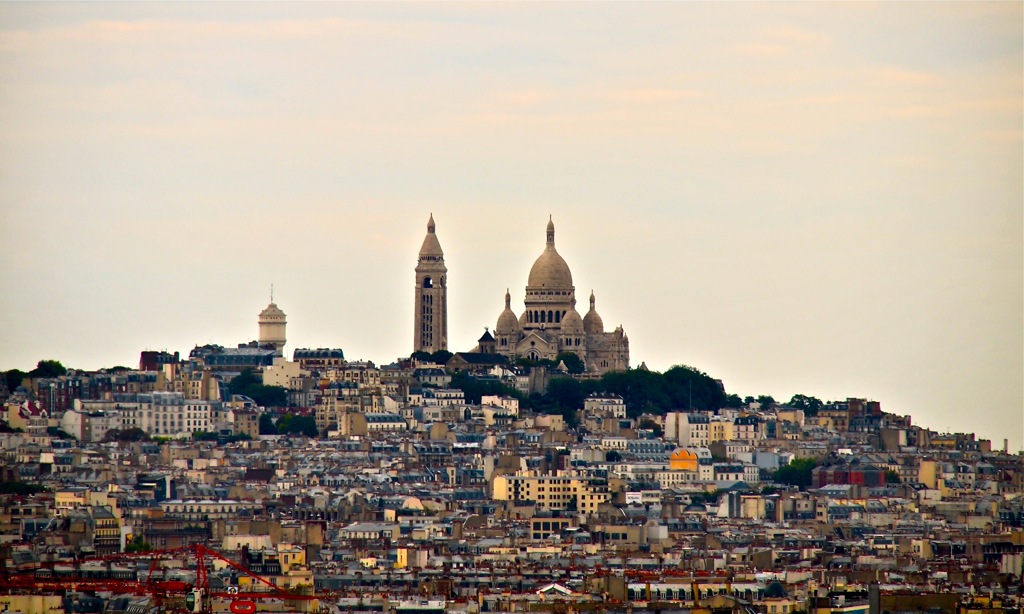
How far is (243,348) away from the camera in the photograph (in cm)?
14900

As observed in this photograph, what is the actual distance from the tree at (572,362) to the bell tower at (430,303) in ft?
17.0

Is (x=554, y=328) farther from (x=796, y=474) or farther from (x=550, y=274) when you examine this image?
(x=796, y=474)

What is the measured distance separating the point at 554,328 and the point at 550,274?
210cm

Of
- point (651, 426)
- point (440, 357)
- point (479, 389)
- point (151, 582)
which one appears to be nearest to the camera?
point (151, 582)

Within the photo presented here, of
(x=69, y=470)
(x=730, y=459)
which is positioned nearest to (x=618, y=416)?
(x=730, y=459)

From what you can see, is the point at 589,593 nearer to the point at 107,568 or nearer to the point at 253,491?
the point at 107,568

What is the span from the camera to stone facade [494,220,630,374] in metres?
150

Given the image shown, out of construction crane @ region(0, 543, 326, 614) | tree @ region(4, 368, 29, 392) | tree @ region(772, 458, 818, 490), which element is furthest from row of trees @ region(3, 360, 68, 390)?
construction crane @ region(0, 543, 326, 614)

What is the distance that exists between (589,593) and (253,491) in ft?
136

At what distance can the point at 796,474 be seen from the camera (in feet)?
395

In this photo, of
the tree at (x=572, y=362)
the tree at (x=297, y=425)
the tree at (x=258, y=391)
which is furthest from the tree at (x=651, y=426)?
the tree at (x=258, y=391)

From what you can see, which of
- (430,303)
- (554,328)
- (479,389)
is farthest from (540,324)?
(479,389)

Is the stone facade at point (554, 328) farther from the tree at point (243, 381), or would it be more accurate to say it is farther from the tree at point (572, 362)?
the tree at point (243, 381)

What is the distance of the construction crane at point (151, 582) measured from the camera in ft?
210
